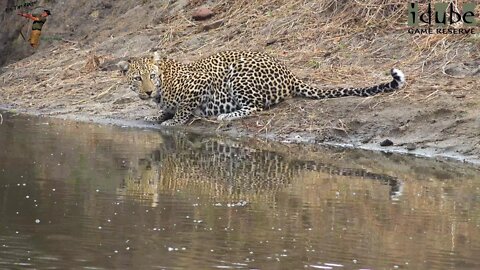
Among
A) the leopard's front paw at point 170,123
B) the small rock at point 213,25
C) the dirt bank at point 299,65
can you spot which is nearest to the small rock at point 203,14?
the dirt bank at point 299,65

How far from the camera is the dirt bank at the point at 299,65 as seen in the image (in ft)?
40.8

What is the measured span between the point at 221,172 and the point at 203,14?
8256mm

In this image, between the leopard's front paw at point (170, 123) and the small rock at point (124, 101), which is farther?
the small rock at point (124, 101)

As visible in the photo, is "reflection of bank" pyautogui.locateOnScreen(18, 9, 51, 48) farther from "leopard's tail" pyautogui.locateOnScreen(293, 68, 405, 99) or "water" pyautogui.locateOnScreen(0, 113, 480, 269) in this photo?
"water" pyautogui.locateOnScreen(0, 113, 480, 269)

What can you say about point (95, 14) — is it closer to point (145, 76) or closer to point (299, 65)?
point (299, 65)

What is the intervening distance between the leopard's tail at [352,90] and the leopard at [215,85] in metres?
0.02

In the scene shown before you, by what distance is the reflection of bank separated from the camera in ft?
68.0

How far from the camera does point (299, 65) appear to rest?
15.4m

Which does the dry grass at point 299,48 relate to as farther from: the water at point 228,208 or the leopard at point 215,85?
the water at point 228,208

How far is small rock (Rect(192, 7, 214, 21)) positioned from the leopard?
3.83 metres

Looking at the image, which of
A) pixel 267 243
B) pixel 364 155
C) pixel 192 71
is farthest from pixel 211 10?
pixel 267 243

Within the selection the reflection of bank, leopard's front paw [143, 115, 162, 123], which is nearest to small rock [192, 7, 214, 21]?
the reflection of bank

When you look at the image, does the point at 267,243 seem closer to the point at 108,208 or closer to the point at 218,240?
the point at 218,240

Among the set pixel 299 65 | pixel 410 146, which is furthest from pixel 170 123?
pixel 410 146
